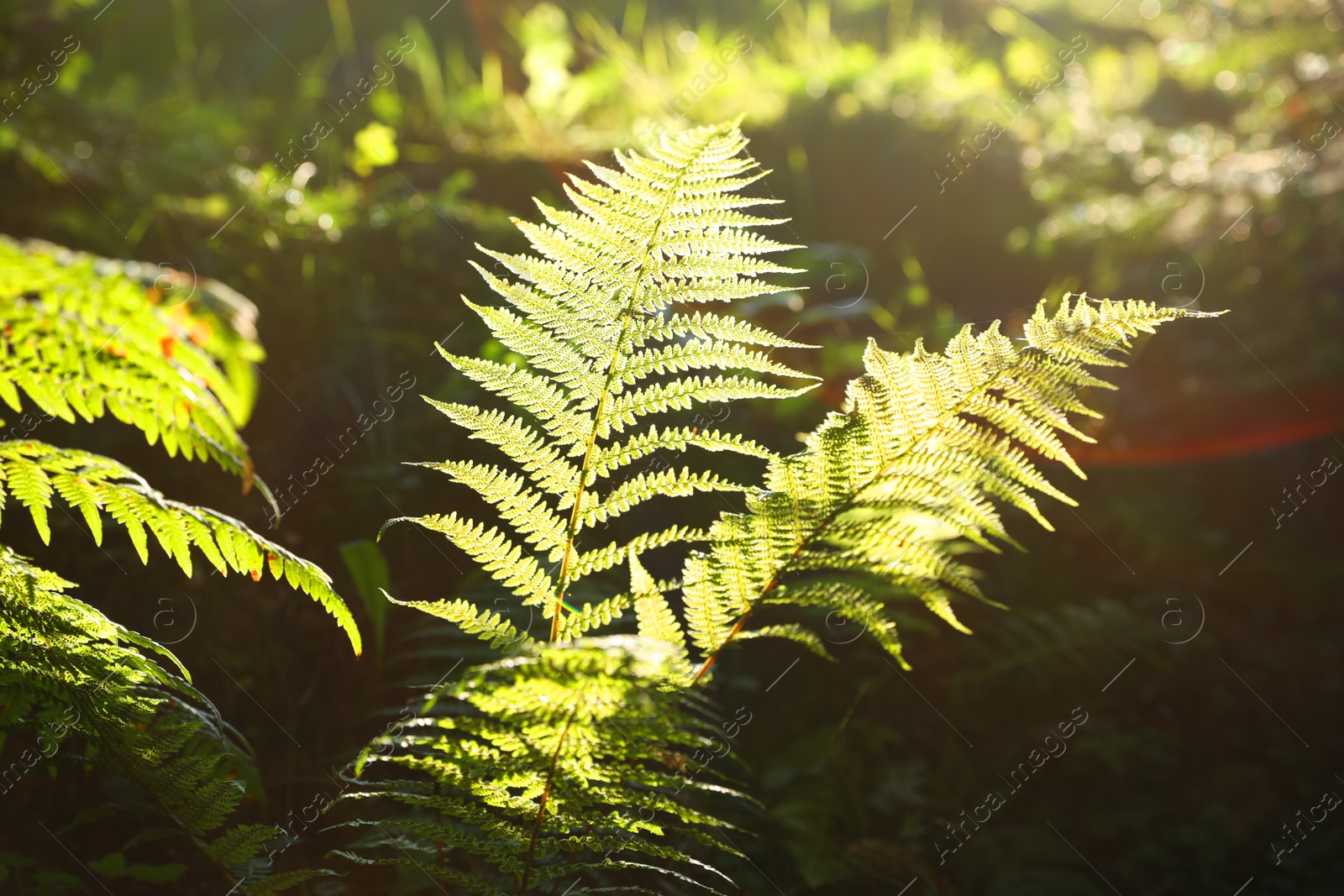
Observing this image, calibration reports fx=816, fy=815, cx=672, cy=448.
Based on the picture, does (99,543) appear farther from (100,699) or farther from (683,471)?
(683,471)

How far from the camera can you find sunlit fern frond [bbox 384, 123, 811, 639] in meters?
1.17

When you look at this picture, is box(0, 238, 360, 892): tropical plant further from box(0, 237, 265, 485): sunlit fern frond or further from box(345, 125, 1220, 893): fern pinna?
box(345, 125, 1220, 893): fern pinna

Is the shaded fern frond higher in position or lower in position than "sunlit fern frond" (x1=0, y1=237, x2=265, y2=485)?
lower

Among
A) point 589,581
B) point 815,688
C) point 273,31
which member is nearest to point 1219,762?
point 815,688

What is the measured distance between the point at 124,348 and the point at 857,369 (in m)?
2.46

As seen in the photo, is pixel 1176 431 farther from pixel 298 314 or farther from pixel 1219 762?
pixel 298 314

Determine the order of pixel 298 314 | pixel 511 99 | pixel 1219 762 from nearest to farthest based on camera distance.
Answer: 1. pixel 1219 762
2. pixel 298 314
3. pixel 511 99

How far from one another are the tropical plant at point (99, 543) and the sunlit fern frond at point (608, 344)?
1.14 ft

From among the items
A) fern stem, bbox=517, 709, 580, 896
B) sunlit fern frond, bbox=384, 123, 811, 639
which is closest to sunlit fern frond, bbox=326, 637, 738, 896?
fern stem, bbox=517, 709, 580, 896

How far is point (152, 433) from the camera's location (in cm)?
170

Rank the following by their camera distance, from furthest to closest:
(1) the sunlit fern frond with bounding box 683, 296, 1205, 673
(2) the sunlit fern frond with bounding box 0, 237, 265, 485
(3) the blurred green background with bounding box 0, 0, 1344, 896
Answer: (3) the blurred green background with bounding box 0, 0, 1344, 896, (2) the sunlit fern frond with bounding box 0, 237, 265, 485, (1) the sunlit fern frond with bounding box 683, 296, 1205, 673

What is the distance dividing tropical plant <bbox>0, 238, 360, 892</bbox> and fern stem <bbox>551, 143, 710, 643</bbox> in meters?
0.33

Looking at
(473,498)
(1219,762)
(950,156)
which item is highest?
(950,156)

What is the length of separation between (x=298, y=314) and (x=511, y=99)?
261 centimetres
